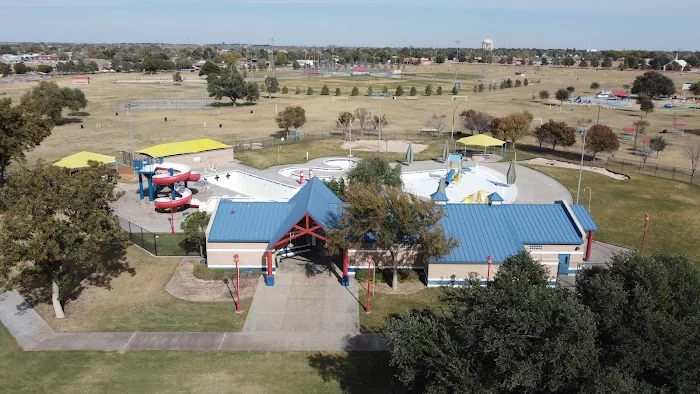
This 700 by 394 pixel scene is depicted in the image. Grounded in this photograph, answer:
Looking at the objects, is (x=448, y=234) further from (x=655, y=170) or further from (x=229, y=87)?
(x=229, y=87)

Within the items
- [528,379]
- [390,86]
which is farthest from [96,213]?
[390,86]

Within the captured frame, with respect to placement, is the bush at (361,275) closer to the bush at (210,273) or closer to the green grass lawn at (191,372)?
the bush at (210,273)

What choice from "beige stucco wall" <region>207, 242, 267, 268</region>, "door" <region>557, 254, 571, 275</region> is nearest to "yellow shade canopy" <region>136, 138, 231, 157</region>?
"beige stucco wall" <region>207, 242, 267, 268</region>

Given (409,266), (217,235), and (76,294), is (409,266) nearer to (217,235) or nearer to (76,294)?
(217,235)

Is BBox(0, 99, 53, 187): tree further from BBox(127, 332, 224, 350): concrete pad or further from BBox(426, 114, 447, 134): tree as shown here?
BBox(426, 114, 447, 134): tree

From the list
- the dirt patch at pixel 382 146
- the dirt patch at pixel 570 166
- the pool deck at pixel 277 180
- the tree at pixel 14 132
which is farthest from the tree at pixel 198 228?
the dirt patch at pixel 570 166
